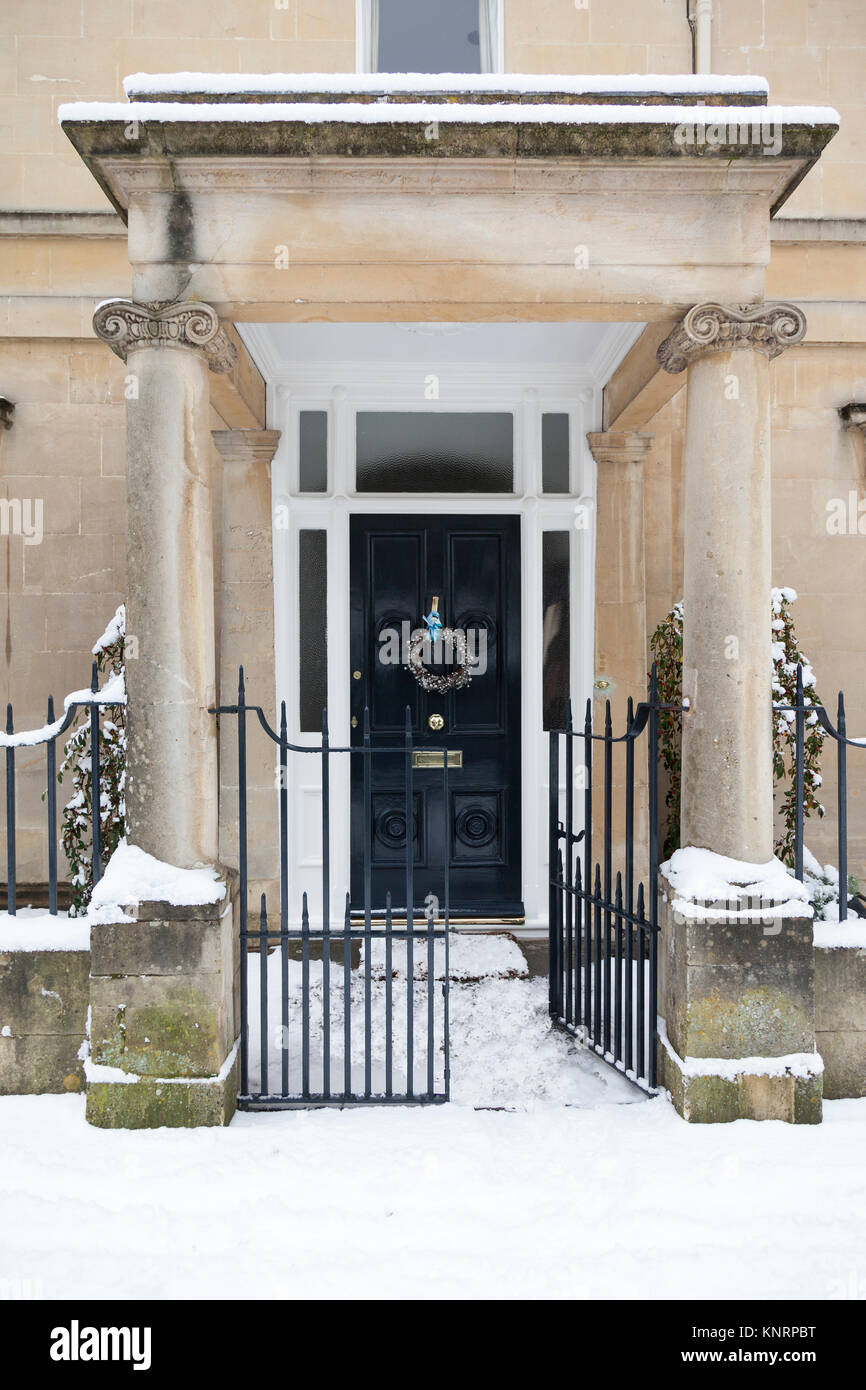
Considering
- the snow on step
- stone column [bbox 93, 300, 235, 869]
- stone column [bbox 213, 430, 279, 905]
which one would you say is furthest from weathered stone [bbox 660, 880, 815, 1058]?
stone column [bbox 213, 430, 279, 905]

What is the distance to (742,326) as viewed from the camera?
3.47 metres

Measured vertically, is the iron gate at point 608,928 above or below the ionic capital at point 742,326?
below

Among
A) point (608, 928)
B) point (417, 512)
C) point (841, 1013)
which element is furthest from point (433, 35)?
point (841, 1013)

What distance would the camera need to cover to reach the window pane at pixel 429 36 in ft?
18.6

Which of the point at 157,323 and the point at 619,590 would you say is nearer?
the point at 157,323

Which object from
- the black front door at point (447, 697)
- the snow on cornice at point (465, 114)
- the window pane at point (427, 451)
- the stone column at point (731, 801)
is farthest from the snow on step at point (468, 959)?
the snow on cornice at point (465, 114)

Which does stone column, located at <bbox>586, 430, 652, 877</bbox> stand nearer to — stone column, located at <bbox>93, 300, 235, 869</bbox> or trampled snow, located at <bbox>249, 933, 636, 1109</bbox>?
trampled snow, located at <bbox>249, 933, 636, 1109</bbox>

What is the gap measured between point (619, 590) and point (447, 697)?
1336 millimetres

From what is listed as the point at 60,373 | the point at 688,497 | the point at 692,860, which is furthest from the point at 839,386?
the point at 60,373

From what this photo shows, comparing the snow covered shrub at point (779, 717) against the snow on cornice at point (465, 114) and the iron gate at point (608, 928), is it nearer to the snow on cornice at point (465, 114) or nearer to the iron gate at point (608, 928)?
the iron gate at point (608, 928)

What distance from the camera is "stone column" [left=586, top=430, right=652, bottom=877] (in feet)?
18.4

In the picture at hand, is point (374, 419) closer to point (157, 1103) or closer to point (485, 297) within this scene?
point (485, 297)

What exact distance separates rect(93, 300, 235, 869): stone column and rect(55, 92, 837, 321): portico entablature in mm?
263

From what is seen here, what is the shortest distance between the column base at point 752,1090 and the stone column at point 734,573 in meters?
0.81
